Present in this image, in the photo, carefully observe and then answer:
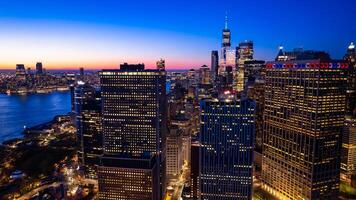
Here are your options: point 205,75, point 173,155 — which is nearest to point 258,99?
point 173,155

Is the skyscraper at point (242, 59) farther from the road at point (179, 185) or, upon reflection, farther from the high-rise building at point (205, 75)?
the road at point (179, 185)

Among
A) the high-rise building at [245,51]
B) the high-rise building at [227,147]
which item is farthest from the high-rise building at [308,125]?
the high-rise building at [245,51]

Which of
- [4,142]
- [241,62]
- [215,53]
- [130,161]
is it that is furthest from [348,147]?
[215,53]

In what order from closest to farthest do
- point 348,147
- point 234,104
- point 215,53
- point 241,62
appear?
point 234,104
point 348,147
point 241,62
point 215,53

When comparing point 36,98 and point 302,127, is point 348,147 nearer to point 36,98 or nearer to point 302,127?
point 302,127

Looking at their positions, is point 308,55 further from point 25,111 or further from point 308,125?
point 25,111

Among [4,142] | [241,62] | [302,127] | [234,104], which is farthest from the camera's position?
[241,62]
